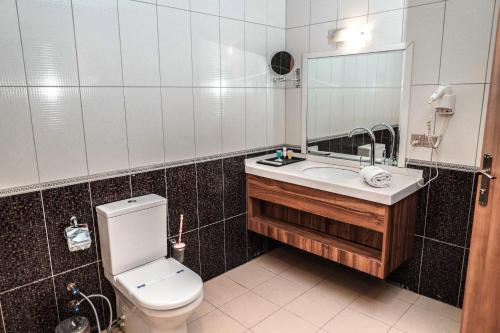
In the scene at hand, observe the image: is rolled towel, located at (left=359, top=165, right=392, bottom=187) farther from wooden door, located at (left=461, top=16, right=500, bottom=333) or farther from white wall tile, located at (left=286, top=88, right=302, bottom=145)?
white wall tile, located at (left=286, top=88, right=302, bottom=145)

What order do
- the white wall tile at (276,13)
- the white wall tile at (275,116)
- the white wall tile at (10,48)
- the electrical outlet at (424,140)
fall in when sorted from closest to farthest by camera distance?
1. the white wall tile at (10,48)
2. the electrical outlet at (424,140)
3. the white wall tile at (276,13)
4. the white wall tile at (275,116)

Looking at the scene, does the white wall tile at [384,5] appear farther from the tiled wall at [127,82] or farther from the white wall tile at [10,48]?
the white wall tile at [10,48]

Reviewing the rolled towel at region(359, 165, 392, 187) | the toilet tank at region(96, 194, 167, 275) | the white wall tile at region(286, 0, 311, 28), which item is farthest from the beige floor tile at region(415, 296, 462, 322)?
the white wall tile at region(286, 0, 311, 28)

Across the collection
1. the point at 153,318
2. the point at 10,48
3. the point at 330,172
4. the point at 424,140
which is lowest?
the point at 153,318

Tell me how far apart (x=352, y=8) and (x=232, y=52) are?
916 millimetres

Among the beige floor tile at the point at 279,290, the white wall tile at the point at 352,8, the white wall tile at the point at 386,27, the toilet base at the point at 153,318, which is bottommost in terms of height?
the beige floor tile at the point at 279,290

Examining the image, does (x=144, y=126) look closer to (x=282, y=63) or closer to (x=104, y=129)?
(x=104, y=129)

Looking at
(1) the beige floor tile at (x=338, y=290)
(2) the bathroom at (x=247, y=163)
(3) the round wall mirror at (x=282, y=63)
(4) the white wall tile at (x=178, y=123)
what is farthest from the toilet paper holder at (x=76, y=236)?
(3) the round wall mirror at (x=282, y=63)

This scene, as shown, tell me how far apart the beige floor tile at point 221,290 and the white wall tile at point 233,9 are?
1.97 m

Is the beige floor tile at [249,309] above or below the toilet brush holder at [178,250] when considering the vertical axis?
below

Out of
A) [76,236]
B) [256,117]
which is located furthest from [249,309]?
[256,117]

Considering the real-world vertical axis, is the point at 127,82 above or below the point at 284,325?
above

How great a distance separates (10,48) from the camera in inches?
64.0

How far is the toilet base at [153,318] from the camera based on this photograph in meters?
1.69
